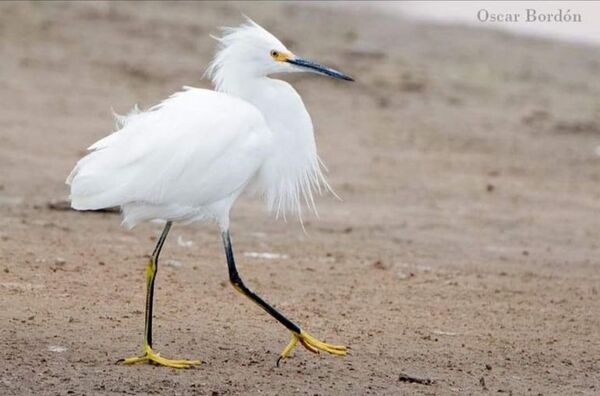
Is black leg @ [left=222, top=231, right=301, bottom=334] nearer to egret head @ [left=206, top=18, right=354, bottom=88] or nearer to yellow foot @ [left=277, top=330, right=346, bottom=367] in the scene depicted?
yellow foot @ [left=277, top=330, right=346, bottom=367]

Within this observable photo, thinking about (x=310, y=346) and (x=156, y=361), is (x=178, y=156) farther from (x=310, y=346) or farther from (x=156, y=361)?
(x=310, y=346)

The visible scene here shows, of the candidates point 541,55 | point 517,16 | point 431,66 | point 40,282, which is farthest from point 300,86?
point 40,282

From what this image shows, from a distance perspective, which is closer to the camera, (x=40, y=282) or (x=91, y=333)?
(x=91, y=333)

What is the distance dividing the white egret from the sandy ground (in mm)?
494

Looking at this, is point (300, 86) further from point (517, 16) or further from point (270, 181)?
point (270, 181)

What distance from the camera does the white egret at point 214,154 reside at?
6738 mm

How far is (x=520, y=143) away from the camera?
1485 centimetres

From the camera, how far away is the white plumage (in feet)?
22.1

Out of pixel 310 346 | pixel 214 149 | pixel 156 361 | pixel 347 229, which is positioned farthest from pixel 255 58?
pixel 347 229

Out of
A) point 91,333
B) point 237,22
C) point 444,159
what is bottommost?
point 91,333

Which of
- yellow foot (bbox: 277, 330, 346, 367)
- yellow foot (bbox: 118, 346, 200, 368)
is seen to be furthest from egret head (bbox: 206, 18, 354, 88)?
yellow foot (bbox: 118, 346, 200, 368)

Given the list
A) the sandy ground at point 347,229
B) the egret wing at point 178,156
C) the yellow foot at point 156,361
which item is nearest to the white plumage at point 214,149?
the egret wing at point 178,156

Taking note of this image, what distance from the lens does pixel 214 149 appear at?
22.6 ft

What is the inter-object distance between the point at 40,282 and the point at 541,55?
12295mm
